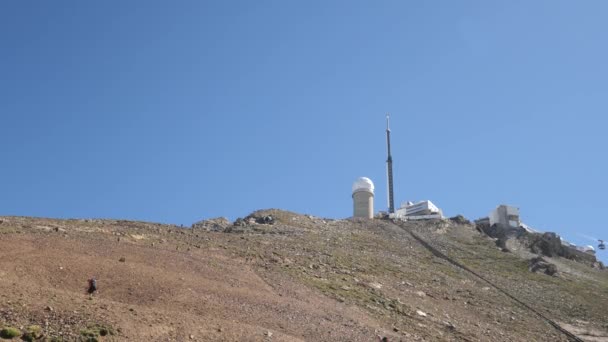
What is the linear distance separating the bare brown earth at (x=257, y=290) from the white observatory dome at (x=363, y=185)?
18.2 metres

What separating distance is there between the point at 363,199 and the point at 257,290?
3780cm

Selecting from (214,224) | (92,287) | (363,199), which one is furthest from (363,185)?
(92,287)

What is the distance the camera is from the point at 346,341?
20.2 metres

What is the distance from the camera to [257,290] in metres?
23.6

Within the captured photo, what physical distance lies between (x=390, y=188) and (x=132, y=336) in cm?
5586

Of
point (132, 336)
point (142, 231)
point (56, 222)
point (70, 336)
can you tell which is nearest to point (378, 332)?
point (132, 336)

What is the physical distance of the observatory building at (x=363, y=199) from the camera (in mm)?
60406

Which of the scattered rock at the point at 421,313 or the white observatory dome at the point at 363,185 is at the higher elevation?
the white observatory dome at the point at 363,185

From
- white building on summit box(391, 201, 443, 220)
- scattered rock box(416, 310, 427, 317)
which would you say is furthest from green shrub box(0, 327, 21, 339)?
white building on summit box(391, 201, 443, 220)

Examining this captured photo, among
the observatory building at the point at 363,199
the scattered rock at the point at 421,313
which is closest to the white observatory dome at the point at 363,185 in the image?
the observatory building at the point at 363,199

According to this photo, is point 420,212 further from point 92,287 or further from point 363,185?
point 92,287

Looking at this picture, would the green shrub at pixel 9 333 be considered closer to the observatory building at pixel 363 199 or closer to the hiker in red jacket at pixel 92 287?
the hiker in red jacket at pixel 92 287

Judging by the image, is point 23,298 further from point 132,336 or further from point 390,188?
point 390,188

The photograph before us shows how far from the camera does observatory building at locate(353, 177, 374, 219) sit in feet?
198
